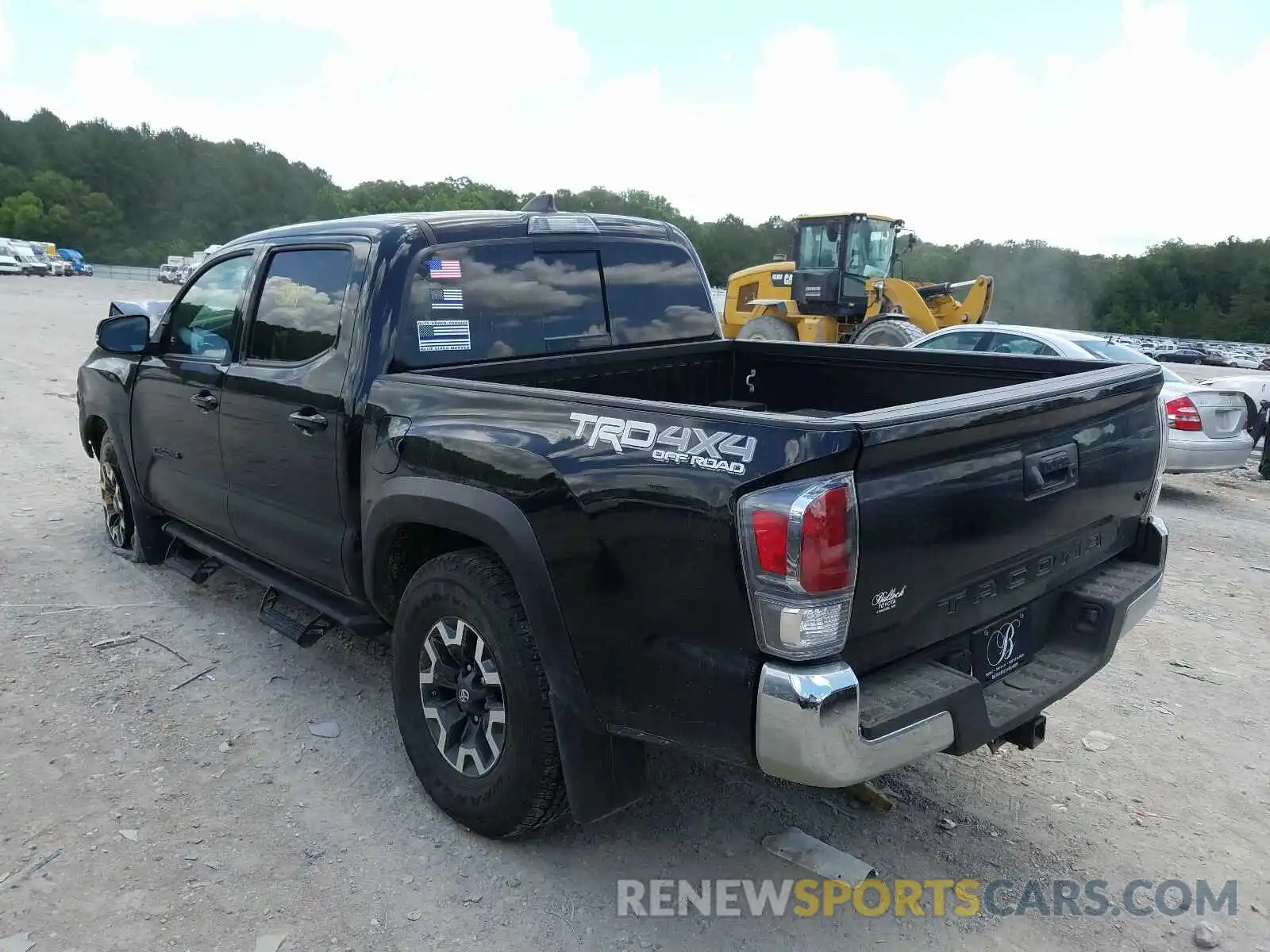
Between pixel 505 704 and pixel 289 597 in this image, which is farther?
pixel 289 597

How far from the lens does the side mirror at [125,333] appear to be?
4.84 metres

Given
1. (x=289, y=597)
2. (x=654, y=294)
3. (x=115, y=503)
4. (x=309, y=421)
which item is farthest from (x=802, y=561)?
(x=115, y=503)

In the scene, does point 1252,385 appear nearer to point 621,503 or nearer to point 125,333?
point 621,503

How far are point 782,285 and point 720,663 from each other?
14.8m

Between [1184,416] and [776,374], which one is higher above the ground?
[776,374]

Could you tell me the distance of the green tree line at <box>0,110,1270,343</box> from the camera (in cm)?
6450

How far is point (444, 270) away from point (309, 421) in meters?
0.79

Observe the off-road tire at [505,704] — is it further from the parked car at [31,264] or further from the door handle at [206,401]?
the parked car at [31,264]

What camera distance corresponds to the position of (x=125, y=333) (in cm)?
485

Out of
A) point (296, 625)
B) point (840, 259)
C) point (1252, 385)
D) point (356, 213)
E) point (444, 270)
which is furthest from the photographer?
point (356, 213)

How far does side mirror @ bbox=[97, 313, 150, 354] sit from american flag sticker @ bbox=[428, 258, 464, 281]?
2107mm

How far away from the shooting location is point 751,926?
9.30ft

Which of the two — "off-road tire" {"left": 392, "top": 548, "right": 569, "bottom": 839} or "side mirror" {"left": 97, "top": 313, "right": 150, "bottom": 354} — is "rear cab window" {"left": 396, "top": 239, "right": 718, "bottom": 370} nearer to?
"off-road tire" {"left": 392, "top": 548, "right": 569, "bottom": 839}

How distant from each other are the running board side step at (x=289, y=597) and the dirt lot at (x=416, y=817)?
12.0 inches
